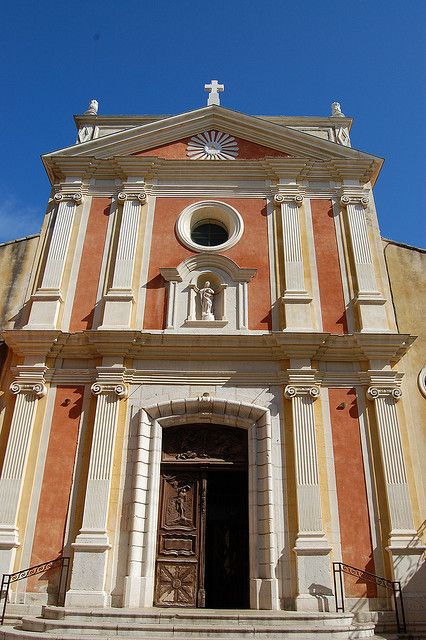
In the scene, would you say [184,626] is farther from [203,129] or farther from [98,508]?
[203,129]

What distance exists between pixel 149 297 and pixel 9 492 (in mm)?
4673

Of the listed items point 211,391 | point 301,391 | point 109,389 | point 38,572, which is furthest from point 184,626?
point 301,391

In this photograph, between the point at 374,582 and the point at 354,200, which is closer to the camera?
the point at 374,582

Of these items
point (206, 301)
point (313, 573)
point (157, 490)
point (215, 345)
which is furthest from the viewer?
point (206, 301)

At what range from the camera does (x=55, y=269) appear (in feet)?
40.9

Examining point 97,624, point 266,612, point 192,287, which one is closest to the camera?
point 97,624

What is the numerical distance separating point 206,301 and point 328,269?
2.84 metres

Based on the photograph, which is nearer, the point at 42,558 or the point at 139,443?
the point at 42,558

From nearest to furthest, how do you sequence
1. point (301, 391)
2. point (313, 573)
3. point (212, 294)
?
point (313, 573), point (301, 391), point (212, 294)

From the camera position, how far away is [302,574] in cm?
941

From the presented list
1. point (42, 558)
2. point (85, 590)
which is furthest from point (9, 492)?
point (85, 590)

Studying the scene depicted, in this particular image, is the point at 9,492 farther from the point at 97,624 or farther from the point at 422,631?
the point at 422,631

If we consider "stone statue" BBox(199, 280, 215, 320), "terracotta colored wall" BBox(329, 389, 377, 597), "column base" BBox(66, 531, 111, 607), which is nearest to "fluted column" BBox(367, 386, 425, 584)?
"terracotta colored wall" BBox(329, 389, 377, 597)

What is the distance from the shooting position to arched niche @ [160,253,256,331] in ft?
38.5
